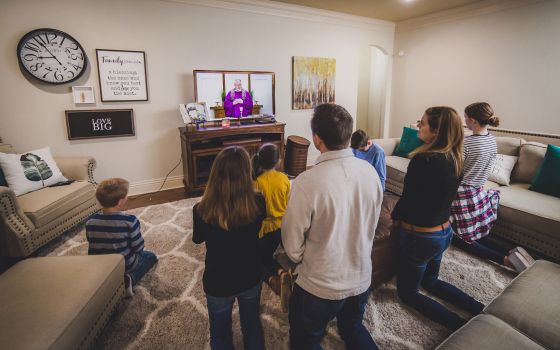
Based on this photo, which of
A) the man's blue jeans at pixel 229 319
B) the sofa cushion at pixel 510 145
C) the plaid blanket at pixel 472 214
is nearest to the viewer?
the man's blue jeans at pixel 229 319

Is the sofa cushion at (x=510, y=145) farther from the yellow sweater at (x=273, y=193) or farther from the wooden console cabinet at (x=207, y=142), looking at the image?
the yellow sweater at (x=273, y=193)

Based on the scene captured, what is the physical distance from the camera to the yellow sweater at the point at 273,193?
1.95 metres

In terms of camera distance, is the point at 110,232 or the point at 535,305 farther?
the point at 110,232

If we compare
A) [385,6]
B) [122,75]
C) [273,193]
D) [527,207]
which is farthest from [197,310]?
[385,6]

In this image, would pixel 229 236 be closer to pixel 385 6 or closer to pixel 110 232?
pixel 110 232

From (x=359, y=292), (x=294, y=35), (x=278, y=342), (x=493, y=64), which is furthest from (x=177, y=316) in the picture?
(x=493, y=64)

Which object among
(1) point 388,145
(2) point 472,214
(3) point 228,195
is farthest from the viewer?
(1) point 388,145

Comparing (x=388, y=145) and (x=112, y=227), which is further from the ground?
(x=388, y=145)

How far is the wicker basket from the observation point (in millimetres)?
4590

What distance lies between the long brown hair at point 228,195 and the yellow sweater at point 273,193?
68 centimetres

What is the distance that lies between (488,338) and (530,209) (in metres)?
1.71

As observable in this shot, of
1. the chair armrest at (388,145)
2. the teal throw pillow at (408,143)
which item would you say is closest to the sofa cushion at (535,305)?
the teal throw pillow at (408,143)

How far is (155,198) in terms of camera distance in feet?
12.8

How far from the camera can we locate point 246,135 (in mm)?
4258
